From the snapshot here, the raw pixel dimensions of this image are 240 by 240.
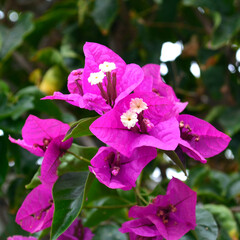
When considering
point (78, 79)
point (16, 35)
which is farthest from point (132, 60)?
point (78, 79)

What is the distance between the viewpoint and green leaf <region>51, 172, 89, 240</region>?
0.59m

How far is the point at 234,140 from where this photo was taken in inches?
53.4

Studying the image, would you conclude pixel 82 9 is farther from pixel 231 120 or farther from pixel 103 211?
pixel 103 211

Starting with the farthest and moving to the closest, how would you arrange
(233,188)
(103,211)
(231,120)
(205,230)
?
(231,120)
(233,188)
(103,211)
(205,230)

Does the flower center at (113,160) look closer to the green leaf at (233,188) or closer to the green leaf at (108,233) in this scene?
the green leaf at (108,233)

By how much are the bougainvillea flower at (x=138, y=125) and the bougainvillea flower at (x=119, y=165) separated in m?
0.02

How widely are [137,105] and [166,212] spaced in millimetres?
174

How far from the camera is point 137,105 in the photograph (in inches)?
22.8

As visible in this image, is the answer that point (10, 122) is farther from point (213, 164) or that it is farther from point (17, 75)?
point (213, 164)

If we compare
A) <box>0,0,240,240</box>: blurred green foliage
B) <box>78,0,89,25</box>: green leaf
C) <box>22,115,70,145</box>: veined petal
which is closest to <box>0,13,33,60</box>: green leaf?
<box>0,0,240,240</box>: blurred green foliage

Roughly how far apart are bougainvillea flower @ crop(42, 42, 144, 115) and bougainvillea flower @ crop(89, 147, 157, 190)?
0.07 m

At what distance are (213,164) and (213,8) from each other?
0.67 m

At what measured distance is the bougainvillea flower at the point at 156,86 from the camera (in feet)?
2.08

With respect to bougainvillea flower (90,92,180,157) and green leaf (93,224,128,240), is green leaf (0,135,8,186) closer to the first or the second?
green leaf (93,224,128,240)
